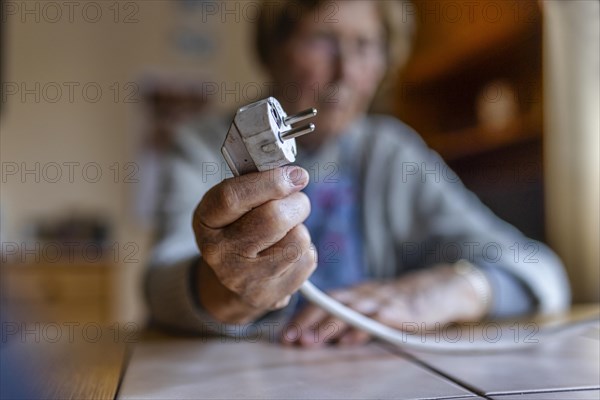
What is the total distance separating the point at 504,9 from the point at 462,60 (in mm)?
275

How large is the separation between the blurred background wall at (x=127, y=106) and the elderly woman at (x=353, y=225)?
773 mm

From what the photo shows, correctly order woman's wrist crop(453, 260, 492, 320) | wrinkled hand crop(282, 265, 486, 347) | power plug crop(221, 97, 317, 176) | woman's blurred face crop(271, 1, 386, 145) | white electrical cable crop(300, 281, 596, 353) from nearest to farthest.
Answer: power plug crop(221, 97, 317, 176) → white electrical cable crop(300, 281, 596, 353) → wrinkled hand crop(282, 265, 486, 347) → woman's wrist crop(453, 260, 492, 320) → woman's blurred face crop(271, 1, 386, 145)

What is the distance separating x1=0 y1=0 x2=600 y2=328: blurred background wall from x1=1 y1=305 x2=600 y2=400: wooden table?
1304 mm

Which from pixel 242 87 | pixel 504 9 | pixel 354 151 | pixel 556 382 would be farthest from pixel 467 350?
pixel 242 87

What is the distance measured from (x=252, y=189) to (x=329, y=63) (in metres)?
0.67

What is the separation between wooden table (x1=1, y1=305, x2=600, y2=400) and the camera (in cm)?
34

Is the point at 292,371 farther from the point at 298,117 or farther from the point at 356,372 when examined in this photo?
the point at 298,117

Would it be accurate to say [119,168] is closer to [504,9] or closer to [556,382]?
[504,9]

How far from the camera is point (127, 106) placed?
2.48 metres

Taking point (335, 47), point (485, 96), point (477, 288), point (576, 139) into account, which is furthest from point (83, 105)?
point (477, 288)

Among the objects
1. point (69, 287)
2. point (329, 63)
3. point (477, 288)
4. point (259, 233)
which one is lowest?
point (69, 287)

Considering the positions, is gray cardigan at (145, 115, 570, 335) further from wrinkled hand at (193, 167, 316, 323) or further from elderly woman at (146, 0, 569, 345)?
wrinkled hand at (193, 167, 316, 323)

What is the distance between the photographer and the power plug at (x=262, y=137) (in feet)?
0.93

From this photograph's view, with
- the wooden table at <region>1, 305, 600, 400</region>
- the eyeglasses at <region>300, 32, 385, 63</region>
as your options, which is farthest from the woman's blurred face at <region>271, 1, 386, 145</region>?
the wooden table at <region>1, 305, 600, 400</region>
